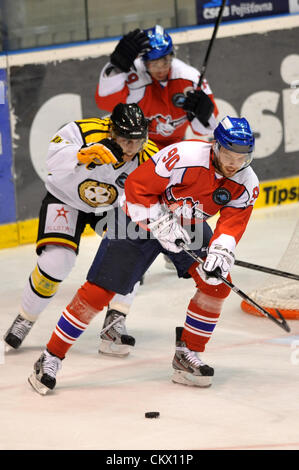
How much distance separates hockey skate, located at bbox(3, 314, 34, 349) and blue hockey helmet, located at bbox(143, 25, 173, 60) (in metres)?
1.59

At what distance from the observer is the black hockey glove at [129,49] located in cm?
512

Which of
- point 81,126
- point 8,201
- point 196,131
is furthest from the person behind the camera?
A: point 8,201

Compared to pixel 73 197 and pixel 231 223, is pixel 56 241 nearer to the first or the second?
pixel 73 197

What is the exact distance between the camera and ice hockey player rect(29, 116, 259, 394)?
11.8 ft

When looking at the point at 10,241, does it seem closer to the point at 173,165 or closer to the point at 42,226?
the point at 42,226

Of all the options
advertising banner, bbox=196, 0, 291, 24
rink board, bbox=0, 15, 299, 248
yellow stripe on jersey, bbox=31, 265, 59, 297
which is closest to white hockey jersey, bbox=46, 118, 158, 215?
yellow stripe on jersey, bbox=31, 265, 59, 297

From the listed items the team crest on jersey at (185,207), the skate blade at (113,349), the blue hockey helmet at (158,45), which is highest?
the blue hockey helmet at (158,45)

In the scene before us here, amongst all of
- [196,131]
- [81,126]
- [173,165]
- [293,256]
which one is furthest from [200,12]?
[173,165]

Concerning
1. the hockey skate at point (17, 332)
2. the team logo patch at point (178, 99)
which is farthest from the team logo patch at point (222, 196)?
the team logo patch at point (178, 99)

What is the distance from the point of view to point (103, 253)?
12.2 ft

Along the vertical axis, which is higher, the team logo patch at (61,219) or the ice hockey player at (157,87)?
the ice hockey player at (157,87)

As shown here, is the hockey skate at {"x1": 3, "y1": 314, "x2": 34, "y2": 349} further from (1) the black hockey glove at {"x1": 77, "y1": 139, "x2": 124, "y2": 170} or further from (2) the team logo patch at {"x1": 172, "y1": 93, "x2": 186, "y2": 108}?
(2) the team logo patch at {"x1": 172, "y1": 93, "x2": 186, "y2": 108}

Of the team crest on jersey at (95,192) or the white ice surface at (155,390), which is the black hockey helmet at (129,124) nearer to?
the team crest on jersey at (95,192)

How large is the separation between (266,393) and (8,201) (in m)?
2.90
